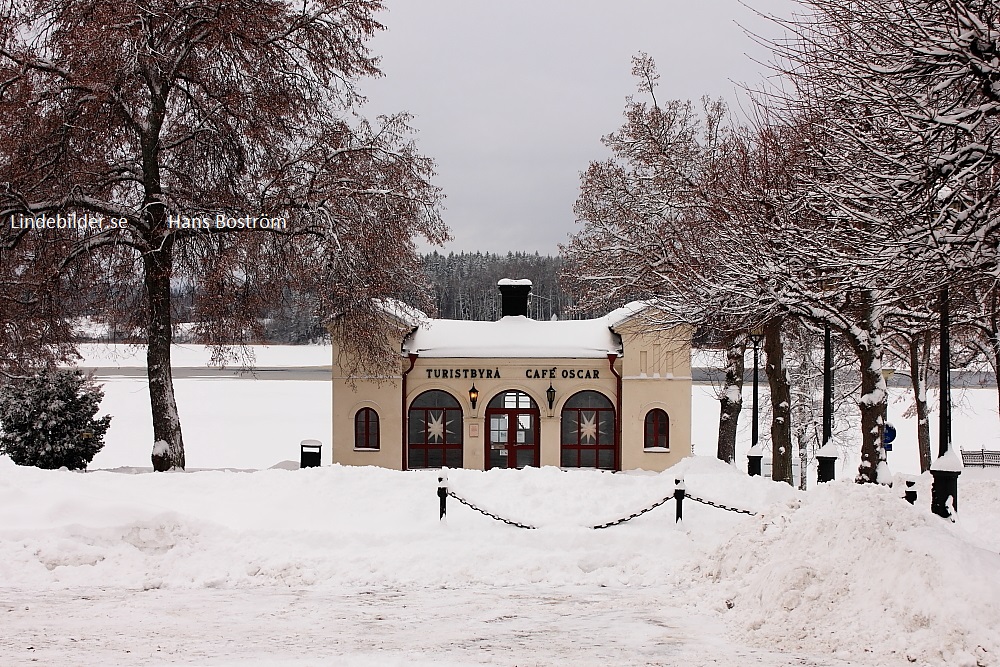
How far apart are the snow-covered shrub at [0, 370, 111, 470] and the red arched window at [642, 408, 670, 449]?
15.0 meters

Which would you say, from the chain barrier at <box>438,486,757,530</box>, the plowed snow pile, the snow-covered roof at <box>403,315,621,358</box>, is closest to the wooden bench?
the snow-covered roof at <box>403,315,621,358</box>

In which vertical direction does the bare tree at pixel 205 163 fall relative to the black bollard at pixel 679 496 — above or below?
above

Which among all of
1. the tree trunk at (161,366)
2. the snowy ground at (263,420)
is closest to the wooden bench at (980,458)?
the snowy ground at (263,420)

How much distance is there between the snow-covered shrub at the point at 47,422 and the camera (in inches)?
782

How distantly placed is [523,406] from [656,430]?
3990 millimetres

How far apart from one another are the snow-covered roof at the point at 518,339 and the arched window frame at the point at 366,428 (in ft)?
7.11

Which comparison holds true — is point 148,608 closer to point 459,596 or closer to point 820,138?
point 459,596

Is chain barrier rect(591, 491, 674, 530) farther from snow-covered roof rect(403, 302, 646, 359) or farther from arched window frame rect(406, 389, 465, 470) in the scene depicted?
arched window frame rect(406, 389, 465, 470)

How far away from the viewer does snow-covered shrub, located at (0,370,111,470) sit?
1988cm

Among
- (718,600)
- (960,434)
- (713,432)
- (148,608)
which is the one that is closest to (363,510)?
(148,608)

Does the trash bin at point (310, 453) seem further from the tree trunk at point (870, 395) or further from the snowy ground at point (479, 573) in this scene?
the tree trunk at point (870, 395)

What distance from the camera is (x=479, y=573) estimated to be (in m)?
10.4

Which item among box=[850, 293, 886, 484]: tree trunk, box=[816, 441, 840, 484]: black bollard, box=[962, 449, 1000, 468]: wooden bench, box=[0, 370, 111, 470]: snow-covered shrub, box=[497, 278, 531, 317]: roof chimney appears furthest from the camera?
box=[962, 449, 1000, 468]: wooden bench

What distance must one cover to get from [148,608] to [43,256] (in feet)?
37.7
